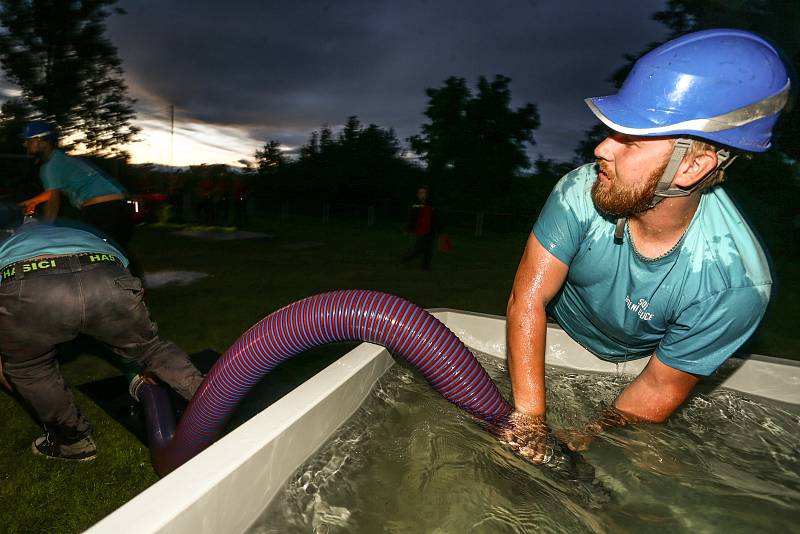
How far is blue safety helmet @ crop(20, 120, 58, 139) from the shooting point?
3758mm

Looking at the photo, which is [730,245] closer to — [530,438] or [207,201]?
[530,438]

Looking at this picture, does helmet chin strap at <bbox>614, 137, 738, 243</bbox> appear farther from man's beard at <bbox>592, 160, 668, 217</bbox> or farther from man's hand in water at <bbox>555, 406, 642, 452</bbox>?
man's hand in water at <bbox>555, 406, 642, 452</bbox>

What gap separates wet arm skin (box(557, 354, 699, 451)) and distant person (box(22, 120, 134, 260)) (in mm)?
4136

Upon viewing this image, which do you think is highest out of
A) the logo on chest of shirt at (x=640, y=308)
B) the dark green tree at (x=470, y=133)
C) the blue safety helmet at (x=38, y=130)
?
the dark green tree at (x=470, y=133)

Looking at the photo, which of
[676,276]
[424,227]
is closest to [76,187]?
[676,276]

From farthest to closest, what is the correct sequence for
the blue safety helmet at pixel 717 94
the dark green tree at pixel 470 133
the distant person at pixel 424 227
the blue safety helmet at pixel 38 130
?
the dark green tree at pixel 470 133
the distant person at pixel 424 227
the blue safety helmet at pixel 38 130
the blue safety helmet at pixel 717 94

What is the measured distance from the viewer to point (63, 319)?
6.90ft

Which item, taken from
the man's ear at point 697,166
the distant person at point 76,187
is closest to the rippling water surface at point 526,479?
the man's ear at point 697,166

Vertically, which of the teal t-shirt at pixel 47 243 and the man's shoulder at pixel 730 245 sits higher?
the man's shoulder at pixel 730 245

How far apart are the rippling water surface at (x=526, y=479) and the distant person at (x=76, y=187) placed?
325cm

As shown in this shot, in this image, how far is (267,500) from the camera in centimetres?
159

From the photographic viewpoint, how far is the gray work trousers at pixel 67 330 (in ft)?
6.71

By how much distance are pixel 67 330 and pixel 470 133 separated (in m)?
30.0

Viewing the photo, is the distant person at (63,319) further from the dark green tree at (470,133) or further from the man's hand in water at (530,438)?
the dark green tree at (470,133)
